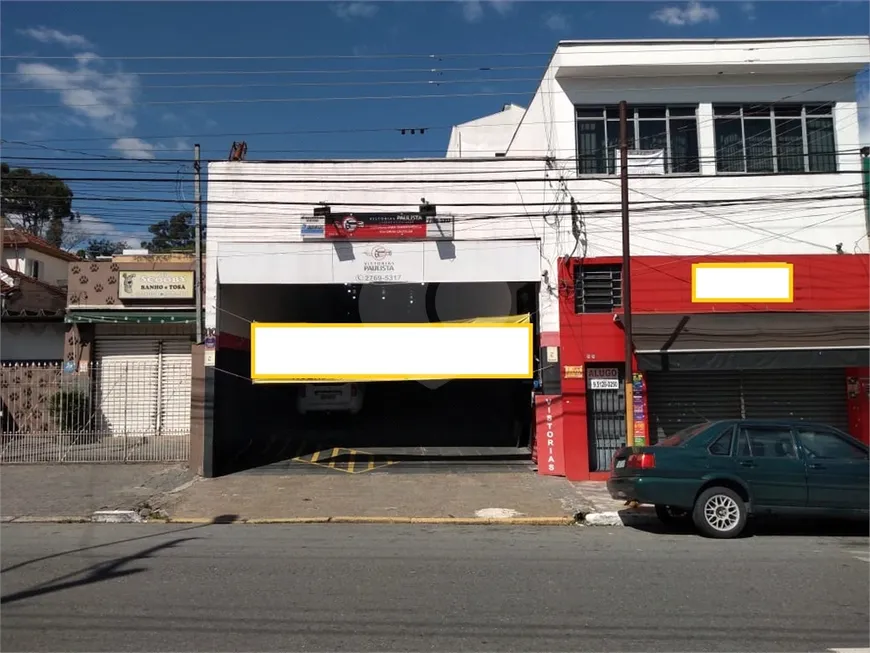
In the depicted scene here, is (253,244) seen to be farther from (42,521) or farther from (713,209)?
(713,209)

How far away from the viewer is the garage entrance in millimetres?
15578

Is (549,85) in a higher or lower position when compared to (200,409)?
higher

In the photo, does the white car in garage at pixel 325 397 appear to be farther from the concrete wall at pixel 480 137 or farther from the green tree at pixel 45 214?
A: the green tree at pixel 45 214

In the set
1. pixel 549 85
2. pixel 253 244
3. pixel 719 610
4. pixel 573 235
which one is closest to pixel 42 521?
pixel 253 244

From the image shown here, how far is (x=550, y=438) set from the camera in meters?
14.5

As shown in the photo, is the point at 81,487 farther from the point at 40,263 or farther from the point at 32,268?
the point at 40,263

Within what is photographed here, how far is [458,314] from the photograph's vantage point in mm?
17047

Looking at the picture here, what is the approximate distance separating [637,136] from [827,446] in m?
7.93

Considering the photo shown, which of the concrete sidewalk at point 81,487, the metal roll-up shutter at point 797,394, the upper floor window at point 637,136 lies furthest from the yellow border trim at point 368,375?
the metal roll-up shutter at point 797,394

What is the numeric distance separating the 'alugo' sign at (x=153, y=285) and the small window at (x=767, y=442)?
14.5 m

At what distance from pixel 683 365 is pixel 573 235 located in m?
3.42

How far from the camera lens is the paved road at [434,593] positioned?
5.12 m

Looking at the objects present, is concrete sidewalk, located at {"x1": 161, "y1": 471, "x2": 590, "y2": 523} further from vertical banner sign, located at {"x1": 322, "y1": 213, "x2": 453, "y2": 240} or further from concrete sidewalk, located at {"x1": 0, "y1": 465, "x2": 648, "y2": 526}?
vertical banner sign, located at {"x1": 322, "y1": 213, "x2": 453, "y2": 240}

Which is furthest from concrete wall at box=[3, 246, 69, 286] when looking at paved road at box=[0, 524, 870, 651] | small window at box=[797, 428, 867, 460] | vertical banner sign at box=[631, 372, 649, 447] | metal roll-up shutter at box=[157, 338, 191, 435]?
small window at box=[797, 428, 867, 460]
